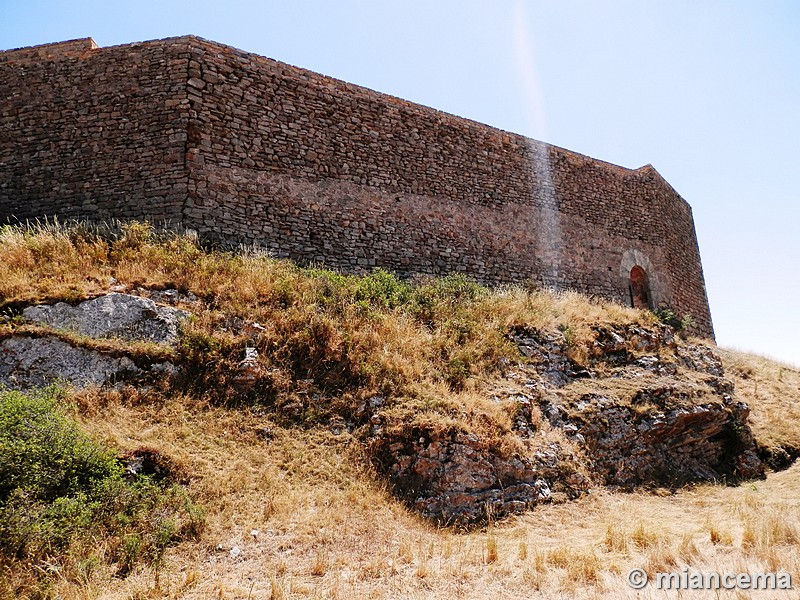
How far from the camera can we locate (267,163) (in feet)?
36.7

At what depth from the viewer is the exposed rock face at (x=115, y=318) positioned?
7074 millimetres

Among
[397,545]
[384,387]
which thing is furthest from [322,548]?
[384,387]

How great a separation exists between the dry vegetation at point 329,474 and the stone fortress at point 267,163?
54.4 inches

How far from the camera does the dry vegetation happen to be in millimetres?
4629

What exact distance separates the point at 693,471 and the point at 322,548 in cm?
685

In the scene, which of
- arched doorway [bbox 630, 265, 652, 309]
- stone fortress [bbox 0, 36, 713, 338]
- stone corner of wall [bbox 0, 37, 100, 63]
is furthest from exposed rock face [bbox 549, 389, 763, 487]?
stone corner of wall [bbox 0, 37, 100, 63]

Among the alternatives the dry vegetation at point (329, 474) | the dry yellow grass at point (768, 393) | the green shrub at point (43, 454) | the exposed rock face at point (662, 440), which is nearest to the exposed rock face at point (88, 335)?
the dry vegetation at point (329, 474)

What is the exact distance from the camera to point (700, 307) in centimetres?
1909

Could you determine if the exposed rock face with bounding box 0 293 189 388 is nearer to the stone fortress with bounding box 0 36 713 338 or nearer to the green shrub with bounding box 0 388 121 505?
the green shrub with bounding box 0 388 121 505

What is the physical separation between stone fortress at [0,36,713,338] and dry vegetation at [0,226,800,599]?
1.38 meters

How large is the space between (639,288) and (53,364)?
15.7 m

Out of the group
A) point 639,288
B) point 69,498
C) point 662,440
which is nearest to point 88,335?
point 69,498

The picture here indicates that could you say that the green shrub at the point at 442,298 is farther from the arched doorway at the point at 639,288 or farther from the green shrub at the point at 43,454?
the arched doorway at the point at 639,288

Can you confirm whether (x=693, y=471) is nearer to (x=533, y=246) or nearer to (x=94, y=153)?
(x=533, y=246)
